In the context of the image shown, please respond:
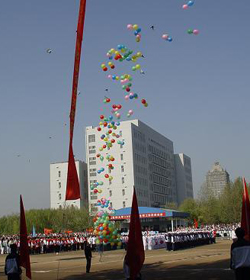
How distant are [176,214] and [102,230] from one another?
1985cm

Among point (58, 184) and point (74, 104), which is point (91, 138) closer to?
point (58, 184)

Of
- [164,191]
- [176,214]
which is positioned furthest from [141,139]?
[176,214]

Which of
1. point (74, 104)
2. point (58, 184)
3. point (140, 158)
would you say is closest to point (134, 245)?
point (74, 104)

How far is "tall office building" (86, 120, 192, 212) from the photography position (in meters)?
97.5

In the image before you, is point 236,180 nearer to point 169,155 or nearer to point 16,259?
point 169,155

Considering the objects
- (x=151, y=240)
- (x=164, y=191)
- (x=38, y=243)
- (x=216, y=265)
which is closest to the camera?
(x=216, y=265)

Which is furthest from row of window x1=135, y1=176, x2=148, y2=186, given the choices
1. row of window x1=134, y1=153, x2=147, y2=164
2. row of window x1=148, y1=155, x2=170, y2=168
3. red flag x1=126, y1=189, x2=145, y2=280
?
red flag x1=126, y1=189, x2=145, y2=280

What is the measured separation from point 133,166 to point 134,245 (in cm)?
8686

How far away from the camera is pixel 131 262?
10617 millimetres

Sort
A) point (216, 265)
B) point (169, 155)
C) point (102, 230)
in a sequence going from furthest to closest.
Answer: point (169, 155), point (102, 230), point (216, 265)

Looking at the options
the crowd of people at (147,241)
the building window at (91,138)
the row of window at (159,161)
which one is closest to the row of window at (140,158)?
the row of window at (159,161)

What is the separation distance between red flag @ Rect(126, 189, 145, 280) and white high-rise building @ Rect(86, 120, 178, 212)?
76703 millimetres

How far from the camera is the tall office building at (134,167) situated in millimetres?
97500

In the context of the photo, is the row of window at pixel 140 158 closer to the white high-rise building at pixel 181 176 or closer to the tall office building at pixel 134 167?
the tall office building at pixel 134 167
